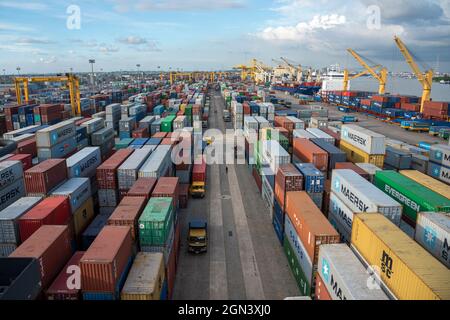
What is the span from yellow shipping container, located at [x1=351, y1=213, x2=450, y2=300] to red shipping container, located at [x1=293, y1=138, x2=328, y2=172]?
485 inches

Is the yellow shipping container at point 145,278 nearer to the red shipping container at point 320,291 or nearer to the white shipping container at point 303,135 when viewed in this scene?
the red shipping container at point 320,291

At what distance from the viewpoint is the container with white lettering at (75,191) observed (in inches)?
899

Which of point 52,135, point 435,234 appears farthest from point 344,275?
point 52,135

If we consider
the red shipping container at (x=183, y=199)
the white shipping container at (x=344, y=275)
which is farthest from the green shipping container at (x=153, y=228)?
the red shipping container at (x=183, y=199)

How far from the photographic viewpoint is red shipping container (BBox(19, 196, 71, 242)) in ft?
61.8

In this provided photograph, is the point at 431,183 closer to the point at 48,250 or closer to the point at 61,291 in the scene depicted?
the point at 61,291

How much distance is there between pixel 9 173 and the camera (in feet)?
84.2

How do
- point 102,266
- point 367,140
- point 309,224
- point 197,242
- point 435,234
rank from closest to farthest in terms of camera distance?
1. point 102,266
2. point 435,234
3. point 309,224
4. point 197,242
5. point 367,140

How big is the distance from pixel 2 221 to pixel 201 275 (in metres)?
12.7

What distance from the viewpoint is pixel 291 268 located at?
70.5ft

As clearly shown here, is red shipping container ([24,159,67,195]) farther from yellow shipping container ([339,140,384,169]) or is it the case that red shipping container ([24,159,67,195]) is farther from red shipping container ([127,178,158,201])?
yellow shipping container ([339,140,384,169])

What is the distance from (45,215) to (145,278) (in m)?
8.69
